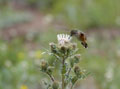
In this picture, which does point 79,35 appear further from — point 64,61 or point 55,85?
point 55,85

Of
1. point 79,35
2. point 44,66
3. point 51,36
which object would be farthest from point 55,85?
point 51,36

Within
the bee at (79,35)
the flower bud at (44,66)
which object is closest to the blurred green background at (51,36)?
the flower bud at (44,66)

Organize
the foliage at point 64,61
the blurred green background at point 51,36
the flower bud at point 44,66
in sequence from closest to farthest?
1. the foliage at point 64,61
2. the flower bud at point 44,66
3. the blurred green background at point 51,36

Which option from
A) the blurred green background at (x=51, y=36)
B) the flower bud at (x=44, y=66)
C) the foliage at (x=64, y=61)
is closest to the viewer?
the foliage at (x=64, y=61)

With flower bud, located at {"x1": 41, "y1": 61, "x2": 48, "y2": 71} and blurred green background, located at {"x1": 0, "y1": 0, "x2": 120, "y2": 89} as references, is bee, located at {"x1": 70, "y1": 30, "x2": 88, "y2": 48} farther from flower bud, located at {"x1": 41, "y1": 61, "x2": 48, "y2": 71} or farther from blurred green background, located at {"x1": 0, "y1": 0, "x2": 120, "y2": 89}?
blurred green background, located at {"x1": 0, "y1": 0, "x2": 120, "y2": 89}

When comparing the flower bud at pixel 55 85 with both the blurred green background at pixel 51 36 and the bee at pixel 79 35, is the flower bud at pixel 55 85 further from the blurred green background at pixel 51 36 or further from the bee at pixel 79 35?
the blurred green background at pixel 51 36

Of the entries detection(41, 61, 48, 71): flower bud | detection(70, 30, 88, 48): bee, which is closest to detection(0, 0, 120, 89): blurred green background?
detection(41, 61, 48, 71): flower bud

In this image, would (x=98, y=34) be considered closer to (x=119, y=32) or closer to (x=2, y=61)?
(x=119, y=32)

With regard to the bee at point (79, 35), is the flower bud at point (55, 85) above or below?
below

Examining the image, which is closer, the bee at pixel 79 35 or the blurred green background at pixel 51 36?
the bee at pixel 79 35
